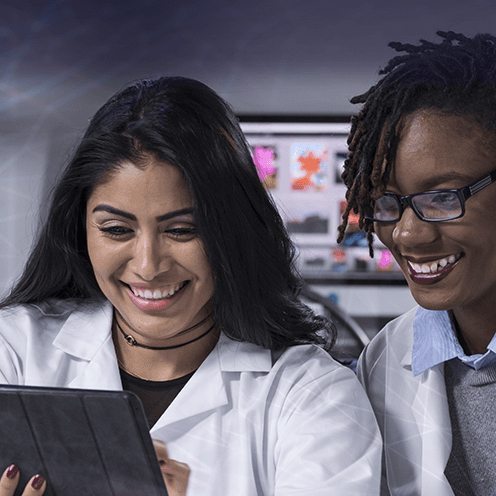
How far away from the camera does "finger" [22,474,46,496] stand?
0.48m

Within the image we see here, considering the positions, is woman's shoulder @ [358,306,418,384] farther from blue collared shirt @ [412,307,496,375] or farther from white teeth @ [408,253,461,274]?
white teeth @ [408,253,461,274]

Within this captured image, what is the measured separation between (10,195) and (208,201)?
1.85 meters

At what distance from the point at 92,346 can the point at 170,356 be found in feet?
0.34

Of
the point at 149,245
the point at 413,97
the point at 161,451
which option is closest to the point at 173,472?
the point at 161,451

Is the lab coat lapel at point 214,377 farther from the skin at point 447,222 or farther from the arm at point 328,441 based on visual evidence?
the skin at point 447,222

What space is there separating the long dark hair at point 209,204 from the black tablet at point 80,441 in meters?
0.23

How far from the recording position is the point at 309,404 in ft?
2.10

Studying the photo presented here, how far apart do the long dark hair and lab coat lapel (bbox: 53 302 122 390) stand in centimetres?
5

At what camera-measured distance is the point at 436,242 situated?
584 mm

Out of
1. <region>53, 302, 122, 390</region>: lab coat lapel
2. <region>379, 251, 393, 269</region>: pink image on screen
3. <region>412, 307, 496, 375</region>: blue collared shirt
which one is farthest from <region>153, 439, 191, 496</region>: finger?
<region>379, 251, 393, 269</region>: pink image on screen

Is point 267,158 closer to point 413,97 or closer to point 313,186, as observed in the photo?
point 313,186

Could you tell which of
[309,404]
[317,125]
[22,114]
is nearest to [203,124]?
[309,404]

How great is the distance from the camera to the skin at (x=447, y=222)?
0.55 meters

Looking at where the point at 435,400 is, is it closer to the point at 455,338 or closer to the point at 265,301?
the point at 455,338
